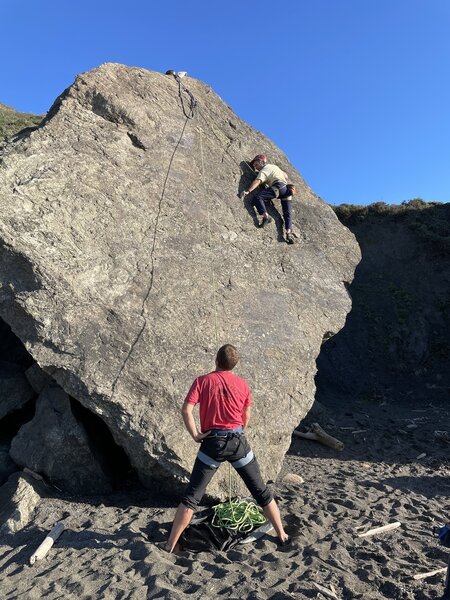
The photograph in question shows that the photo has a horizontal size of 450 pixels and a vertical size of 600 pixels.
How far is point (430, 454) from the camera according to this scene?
9.98 meters

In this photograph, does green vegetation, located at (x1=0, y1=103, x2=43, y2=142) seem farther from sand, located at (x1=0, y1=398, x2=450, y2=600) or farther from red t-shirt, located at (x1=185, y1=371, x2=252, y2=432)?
red t-shirt, located at (x1=185, y1=371, x2=252, y2=432)

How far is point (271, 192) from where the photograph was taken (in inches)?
361

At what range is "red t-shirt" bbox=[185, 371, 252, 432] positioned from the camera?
489 cm

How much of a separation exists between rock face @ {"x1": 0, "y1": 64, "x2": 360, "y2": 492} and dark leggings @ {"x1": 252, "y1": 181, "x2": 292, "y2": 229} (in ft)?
0.78

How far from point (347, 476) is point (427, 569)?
137 inches

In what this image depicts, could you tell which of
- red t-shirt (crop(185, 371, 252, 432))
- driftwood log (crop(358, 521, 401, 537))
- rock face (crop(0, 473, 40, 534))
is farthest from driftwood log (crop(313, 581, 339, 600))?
rock face (crop(0, 473, 40, 534))

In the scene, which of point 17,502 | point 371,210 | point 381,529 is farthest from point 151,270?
point 371,210

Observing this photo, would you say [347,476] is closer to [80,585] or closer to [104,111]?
[80,585]

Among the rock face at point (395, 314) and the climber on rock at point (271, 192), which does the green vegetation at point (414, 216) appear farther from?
the climber on rock at point (271, 192)

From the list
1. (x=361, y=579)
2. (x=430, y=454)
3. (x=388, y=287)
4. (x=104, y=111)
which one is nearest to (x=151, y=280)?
(x=104, y=111)

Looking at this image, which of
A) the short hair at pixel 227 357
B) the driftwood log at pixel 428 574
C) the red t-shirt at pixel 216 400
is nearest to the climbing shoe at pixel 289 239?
the short hair at pixel 227 357

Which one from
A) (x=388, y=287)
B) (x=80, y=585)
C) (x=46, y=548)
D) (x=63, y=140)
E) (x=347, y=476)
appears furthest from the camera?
(x=388, y=287)

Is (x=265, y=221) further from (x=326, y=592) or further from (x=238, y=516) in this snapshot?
(x=326, y=592)

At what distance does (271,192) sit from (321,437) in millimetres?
5464
